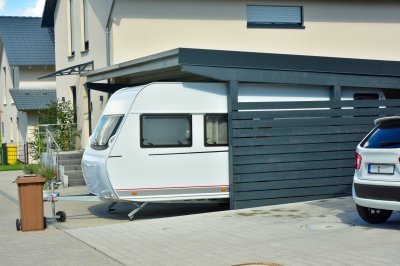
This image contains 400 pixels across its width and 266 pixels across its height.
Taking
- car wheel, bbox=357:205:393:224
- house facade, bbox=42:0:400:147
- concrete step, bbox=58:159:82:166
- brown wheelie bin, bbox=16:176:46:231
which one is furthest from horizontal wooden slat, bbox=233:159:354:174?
concrete step, bbox=58:159:82:166

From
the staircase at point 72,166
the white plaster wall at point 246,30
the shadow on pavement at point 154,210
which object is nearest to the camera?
the shadow on pavement at point 154,210

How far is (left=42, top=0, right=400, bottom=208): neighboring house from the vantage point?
13.3m

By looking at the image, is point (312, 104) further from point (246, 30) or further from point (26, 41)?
point (26, 41)

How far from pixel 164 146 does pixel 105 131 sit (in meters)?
1.31

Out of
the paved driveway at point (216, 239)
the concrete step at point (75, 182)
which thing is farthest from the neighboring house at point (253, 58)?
the concrete step at point (75, 182)

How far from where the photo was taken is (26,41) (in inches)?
1467

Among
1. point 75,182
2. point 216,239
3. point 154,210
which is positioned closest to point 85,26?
point 75,182

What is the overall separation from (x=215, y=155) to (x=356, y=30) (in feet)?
33.6

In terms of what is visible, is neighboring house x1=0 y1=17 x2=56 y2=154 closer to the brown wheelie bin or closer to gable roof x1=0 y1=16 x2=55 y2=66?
gable roof x1=0 y1=16 x2=55 y2=66

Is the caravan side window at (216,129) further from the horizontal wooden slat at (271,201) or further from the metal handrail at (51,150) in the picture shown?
the metal handrail at (51,150)

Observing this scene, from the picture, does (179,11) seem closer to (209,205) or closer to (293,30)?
(293,30)

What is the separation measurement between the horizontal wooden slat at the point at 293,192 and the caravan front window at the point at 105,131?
268cm

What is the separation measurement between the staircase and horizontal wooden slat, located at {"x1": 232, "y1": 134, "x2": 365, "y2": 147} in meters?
8.45

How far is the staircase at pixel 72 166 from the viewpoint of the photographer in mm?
20438
